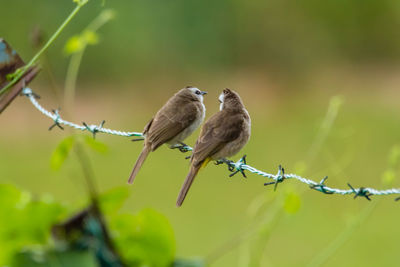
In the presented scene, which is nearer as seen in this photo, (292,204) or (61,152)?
(61,152)

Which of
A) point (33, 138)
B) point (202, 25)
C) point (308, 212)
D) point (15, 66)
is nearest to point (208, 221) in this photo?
point (308, 212)

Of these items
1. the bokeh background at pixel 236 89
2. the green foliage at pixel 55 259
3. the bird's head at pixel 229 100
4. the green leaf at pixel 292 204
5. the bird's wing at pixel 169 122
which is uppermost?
the bokeh background at pixel 236 89

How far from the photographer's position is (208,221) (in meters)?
9.00

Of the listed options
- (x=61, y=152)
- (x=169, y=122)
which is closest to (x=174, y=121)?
(x=169, y=122)

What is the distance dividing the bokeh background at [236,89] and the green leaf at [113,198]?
5.22m

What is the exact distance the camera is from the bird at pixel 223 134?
2801 millimetres

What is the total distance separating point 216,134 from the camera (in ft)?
9.25

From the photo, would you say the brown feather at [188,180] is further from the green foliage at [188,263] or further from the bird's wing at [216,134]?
the green foliage at [188,263]

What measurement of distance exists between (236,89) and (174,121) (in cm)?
816

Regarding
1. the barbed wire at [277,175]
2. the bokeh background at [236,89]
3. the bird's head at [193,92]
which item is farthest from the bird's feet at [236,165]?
the bokeh background at [236,89]

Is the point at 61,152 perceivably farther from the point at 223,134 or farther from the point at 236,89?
the point at 236,89

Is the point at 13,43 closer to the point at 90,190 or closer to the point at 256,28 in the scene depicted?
the point at 256,28

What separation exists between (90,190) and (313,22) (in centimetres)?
866

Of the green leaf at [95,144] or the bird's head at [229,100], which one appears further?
the bird's head at [229,100]
